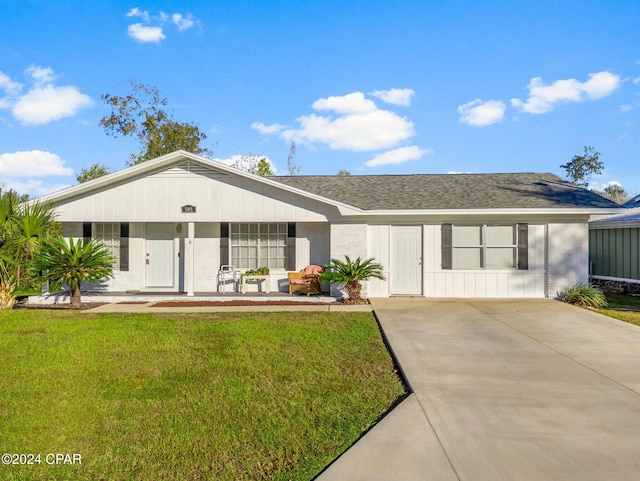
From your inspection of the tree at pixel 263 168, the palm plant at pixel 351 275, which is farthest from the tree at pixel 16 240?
the tree at pixel 263 168

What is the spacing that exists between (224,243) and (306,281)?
2998 mm

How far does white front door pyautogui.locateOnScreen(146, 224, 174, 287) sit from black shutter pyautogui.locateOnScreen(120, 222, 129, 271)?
2.05ft

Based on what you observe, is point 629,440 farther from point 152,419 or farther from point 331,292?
point 331,292

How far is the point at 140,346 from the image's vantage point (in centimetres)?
→ 687

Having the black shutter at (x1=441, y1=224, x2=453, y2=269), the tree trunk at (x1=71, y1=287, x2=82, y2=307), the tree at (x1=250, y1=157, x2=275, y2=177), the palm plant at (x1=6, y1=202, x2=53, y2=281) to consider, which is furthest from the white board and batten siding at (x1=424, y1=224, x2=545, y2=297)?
the tree at (x1=250, y1=157, x2=275, y2=177)

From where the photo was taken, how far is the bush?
11242 mm

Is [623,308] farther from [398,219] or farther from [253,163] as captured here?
[253,163]

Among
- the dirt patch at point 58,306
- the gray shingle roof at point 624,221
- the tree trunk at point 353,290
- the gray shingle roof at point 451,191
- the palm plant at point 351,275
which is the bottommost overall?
the dirt patch at point 58,306

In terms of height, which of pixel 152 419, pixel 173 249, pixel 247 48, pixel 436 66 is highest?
pixel 247 48

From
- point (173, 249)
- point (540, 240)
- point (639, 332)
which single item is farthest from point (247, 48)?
point (639, 332)

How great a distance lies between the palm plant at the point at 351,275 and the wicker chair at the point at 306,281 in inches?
27.8

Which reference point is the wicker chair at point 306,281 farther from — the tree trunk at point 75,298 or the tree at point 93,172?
the tree at point 93,172

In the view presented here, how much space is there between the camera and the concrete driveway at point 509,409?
128 inches

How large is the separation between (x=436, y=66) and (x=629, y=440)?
44.6 ft
